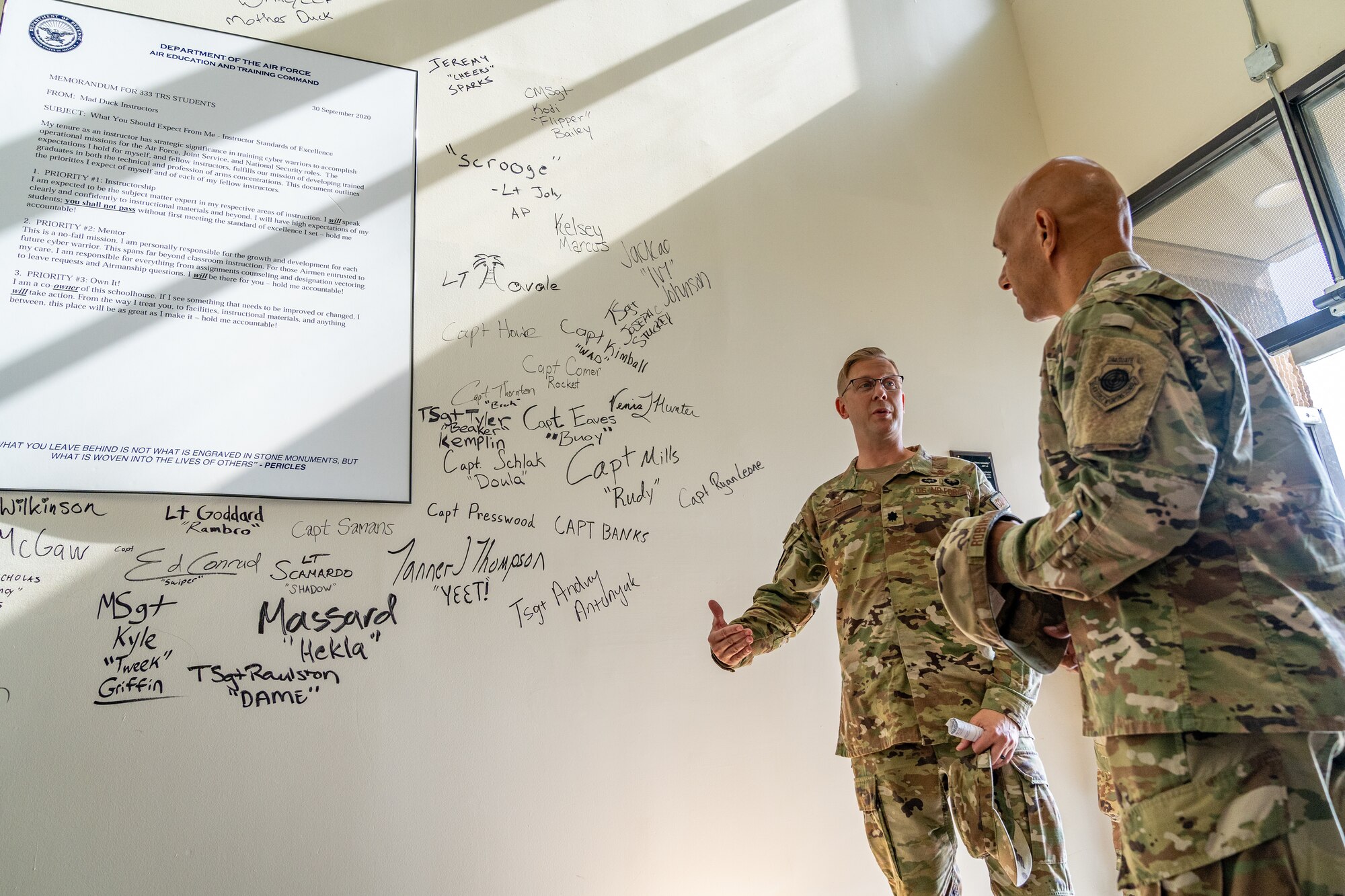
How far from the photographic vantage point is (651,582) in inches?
105

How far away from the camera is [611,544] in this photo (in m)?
2.64

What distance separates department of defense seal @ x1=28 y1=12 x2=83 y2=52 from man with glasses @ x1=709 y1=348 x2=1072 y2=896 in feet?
7.93

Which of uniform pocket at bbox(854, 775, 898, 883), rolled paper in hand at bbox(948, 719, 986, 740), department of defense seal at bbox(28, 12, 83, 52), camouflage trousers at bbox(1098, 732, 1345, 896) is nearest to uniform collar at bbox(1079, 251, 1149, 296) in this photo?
camouflage trousers at bbox(1098, 732, 1345, 896)

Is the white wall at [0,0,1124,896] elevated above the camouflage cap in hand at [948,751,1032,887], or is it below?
above

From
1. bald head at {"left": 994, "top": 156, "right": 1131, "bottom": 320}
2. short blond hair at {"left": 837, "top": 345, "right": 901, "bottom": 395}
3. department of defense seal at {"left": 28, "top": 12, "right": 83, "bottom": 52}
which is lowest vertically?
bald head at {"left": 994, "top": 156, "right": 1131, "bottom": 320}

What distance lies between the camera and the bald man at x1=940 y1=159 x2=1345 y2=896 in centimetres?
95

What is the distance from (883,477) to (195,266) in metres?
1.99

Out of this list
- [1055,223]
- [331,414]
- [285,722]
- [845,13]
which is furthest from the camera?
[845,13]

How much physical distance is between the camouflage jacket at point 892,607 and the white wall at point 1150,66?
2099 millimetres

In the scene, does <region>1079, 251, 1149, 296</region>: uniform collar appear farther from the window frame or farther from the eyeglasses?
the window frame

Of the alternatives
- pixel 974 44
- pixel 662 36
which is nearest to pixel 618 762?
pixel 662 36

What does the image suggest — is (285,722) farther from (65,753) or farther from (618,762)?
(618,762)

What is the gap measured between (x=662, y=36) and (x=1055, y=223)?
7.71ft

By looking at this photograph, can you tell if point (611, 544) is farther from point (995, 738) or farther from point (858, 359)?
point (995, 738)
